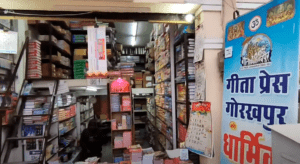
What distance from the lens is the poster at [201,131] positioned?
6.48 ft

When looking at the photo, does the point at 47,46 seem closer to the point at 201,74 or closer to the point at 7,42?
the point at 7,42

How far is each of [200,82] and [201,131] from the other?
0.58 m

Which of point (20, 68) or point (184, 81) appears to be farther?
point (20, 68)

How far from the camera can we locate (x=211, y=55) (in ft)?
7.09

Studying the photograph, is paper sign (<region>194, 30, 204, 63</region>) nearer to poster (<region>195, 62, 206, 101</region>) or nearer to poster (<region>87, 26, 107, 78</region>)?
poster (<region>195, 62, 206, 101</region>)

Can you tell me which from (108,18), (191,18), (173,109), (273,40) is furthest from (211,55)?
(173,109)

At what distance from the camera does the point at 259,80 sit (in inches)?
58.2

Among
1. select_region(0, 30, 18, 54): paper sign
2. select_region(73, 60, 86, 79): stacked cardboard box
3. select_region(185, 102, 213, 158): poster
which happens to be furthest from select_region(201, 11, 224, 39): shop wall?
select_region(73, 60, 86, 79): stacked cardboard box

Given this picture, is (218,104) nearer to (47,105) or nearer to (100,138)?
(47,105)

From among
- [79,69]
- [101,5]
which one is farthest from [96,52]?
[79,69]

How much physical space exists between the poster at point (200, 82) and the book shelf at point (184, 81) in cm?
68

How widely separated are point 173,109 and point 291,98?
8.92 feet

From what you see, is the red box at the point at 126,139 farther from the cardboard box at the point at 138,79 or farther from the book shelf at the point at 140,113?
the cardboard box at the point at 138,79

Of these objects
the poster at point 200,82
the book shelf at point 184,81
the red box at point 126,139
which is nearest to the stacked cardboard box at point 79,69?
the red box at point 126,139
